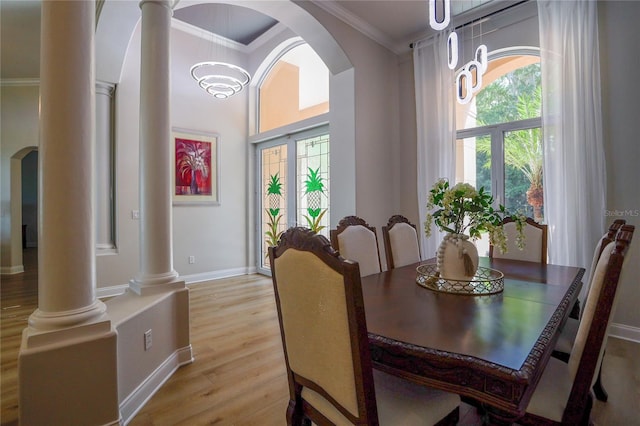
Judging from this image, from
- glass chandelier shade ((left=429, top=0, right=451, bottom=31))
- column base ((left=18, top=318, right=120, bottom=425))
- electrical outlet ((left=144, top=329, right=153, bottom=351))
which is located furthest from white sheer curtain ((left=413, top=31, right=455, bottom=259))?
column base ((left=18, top=318, right=120, bottom=425))

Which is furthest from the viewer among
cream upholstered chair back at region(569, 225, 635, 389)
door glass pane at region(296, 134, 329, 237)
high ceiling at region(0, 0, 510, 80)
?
door glass pane at region(296, 134, 329, 237)

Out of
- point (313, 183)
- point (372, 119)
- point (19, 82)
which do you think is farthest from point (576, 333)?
point (19, 82)

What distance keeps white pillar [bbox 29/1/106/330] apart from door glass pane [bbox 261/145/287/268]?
12.1 ft

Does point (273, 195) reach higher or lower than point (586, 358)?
higher

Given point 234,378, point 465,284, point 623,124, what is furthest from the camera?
point 623,124

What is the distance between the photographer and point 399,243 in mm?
2646

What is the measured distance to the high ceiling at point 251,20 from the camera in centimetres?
350

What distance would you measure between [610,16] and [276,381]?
421 centimetres

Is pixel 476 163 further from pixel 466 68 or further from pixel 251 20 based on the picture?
pixel 251 20

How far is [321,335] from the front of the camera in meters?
1.00

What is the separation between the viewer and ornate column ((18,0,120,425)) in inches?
58.8

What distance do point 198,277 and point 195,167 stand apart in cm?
177

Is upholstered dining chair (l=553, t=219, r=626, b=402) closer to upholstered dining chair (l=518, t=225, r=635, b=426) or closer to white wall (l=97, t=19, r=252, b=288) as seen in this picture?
upholstered dining chair (l=518, t=225, r=635, b=426)

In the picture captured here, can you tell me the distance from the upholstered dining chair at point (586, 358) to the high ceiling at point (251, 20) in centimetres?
338
